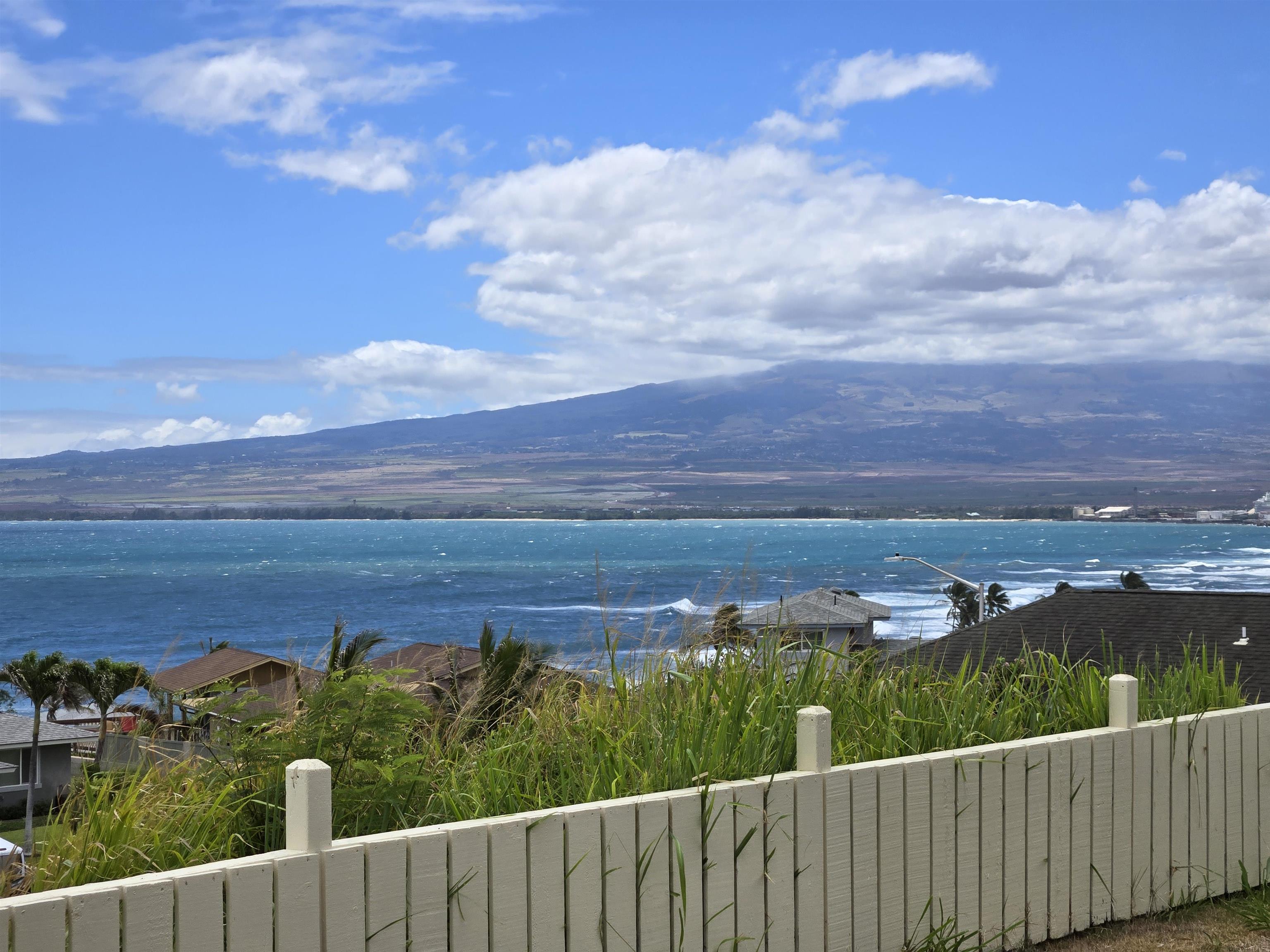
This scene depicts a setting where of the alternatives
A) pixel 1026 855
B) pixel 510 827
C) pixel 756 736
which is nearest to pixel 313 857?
pixel 510 827

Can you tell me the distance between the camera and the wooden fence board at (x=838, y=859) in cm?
562

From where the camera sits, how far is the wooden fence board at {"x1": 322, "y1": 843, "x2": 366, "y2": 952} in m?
4.36

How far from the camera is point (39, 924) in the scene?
383 centimetres

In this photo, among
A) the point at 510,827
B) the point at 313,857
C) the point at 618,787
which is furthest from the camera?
the point at 618,787

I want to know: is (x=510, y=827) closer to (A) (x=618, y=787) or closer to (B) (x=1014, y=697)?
(A) (x=618, y=787)

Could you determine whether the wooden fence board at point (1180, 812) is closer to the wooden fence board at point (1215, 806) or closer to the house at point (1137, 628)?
the wooden fence board at point (1215, 806)

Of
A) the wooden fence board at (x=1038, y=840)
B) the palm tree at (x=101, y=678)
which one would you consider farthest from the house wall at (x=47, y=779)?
the wooden fence board at (x=1038, y=840)

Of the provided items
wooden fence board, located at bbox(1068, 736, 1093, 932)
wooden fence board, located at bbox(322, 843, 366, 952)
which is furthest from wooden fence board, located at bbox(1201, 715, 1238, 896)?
wooden fence board, located at bbox(322, 843, 366, 952)

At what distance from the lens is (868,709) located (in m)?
6.51

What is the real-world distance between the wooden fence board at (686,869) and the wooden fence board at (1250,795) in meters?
3.84

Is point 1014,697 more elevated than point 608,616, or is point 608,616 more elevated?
point 608,616

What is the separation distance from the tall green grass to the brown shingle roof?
37898 mm

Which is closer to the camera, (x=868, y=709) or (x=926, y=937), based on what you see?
(x=926, y=937)

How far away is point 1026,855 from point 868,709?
A: 3.42 ft
